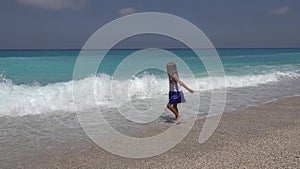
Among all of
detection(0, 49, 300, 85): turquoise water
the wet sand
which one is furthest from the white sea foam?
detection(0, 49, 300, 85): turquoise water

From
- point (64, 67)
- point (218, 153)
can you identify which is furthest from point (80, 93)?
point (64, 67)

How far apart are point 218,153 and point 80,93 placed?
30.6 feet

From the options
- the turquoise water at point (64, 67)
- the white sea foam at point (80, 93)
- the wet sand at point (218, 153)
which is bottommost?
the turquoise water at point (64, 67)

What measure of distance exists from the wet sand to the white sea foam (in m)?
4.22

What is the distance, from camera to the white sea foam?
10492 millimetres

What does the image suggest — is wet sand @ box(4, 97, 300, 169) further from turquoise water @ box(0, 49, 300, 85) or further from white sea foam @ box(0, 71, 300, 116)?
turquoise water @ box(0, 49, 300, 85)

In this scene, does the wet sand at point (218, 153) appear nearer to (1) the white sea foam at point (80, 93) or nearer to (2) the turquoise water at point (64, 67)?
(1) the white sea foam at point (80, 93)

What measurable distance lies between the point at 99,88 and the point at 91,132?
707cm

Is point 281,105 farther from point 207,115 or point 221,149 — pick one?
point 221,149

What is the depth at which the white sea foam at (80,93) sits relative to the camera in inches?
413

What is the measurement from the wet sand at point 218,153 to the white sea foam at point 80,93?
4.22m

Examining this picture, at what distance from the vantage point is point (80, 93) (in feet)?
45.5

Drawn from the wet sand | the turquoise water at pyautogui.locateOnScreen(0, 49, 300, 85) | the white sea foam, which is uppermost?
the wet sand

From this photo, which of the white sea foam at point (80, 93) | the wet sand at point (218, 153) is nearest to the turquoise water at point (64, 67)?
the white sea foam at point (80, 93)
